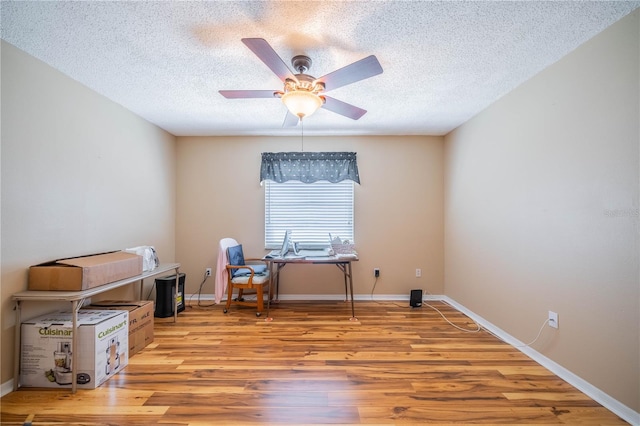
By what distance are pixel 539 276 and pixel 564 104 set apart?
1.37m

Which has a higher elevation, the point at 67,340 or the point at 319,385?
the point at 67,340

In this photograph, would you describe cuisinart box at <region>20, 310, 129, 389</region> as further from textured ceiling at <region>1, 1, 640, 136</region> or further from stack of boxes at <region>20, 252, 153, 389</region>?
textured ceiling at <region>1, 1, 640, 136</region>

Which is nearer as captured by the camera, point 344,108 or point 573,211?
point 573,211

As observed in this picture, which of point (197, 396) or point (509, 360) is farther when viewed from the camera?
point (509, 360)

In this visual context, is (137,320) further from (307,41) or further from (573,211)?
(573,211)

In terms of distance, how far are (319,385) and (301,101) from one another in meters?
2.05

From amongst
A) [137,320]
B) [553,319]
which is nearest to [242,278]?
[137,320]

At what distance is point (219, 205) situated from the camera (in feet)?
13.2

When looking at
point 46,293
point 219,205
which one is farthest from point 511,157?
point 46,293

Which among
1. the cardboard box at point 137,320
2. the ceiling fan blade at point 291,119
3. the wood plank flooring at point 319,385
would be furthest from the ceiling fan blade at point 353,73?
the cardboard box at point 137,320

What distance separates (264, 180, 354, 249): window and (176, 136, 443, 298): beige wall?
0.44 ft

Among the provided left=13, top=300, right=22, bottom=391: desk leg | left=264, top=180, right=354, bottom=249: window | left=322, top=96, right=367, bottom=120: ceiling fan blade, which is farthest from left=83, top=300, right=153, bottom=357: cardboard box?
left=322, top=96, right=367, bottom=120: ceiling fan blade

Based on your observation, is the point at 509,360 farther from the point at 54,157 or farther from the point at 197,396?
the point at 54,157

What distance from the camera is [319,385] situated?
1.96 metres
